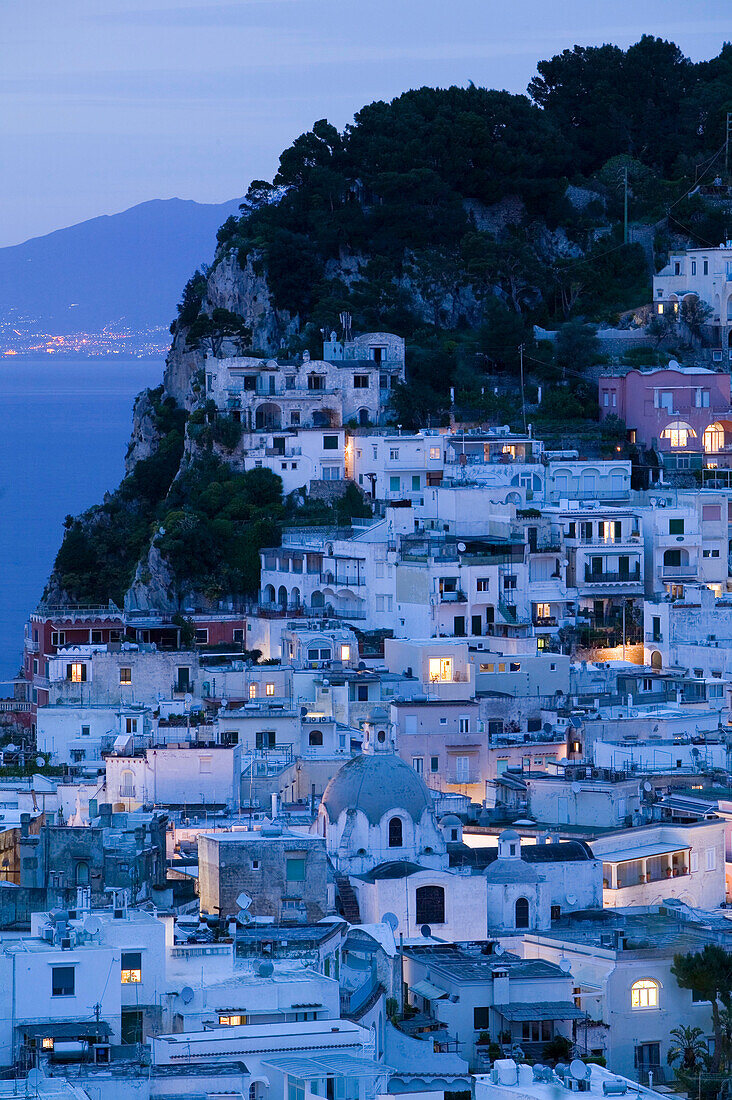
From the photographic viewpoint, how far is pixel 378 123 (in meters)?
65.5

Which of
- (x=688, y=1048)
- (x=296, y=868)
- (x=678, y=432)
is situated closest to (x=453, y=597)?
(x=678, y=432)

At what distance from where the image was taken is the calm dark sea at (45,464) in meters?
82.9

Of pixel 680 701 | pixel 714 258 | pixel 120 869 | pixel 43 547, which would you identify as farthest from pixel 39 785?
pixel 43 547

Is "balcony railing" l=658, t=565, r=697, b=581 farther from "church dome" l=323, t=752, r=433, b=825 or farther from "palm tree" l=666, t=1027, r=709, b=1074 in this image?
"palm tree" l=666, t=1027, r=709, b=1074

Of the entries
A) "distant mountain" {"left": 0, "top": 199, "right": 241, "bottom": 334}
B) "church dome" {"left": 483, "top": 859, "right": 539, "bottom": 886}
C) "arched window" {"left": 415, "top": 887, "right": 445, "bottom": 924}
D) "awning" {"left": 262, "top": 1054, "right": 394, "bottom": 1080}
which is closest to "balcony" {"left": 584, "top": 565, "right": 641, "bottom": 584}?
"church dome" {"left": 483, "top": 859, "right": 539, "bottom": 886}

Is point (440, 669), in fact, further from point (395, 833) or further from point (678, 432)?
point (678, 432)

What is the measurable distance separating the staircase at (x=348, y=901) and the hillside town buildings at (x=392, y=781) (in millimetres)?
56

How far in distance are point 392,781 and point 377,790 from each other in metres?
0.23

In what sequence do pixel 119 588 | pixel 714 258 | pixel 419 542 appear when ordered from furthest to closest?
pixel 714 258, pixel 119 588, pixel 419 542

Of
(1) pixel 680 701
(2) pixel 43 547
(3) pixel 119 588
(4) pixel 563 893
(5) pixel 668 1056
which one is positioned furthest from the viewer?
(2) pixel 43 547

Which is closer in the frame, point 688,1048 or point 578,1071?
point 578,1071

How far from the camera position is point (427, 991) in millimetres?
31594

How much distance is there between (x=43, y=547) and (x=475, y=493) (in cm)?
3712

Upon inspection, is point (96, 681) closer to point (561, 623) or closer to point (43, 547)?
point (561, 623)
